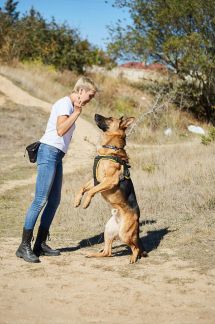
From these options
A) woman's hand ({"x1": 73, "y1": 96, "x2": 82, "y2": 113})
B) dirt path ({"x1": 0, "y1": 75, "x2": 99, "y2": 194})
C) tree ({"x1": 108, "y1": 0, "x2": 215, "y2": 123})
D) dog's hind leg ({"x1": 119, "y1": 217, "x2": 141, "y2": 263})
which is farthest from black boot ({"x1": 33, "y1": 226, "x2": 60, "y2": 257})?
tree ({"x1": 108, "y1": 0, "x2": 215, "y2": 123})

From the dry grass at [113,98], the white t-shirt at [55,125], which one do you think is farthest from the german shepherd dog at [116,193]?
the dry grass at [113,98]

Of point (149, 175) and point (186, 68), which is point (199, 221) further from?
point (186, 68)

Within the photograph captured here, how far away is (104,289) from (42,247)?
5.13ft

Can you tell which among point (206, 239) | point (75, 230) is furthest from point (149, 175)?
point (206, 239)

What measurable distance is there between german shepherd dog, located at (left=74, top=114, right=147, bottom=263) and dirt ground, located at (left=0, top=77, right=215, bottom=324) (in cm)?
27

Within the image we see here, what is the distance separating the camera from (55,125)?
17.9ft

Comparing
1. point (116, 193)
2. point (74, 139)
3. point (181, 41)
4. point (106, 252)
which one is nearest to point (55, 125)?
point (116, 193)

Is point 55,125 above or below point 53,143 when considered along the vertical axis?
above

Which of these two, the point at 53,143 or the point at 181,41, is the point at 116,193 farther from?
the point at 181,41

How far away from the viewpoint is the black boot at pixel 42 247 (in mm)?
5957

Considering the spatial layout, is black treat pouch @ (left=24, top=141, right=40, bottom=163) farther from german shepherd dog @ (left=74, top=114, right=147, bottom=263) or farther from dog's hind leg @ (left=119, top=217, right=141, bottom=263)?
dog's hind leg @ (left=119, top=217, right=141, bottom=263)

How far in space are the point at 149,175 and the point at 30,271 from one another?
6.10 meters

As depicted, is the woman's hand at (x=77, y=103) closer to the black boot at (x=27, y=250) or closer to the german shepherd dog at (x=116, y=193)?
the german shepherd dog at (x=116, y=193)

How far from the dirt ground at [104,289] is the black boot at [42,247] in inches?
4.8
